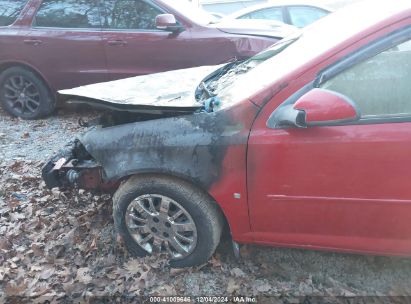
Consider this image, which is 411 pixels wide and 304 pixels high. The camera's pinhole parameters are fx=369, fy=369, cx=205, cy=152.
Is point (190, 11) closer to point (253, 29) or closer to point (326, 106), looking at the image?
point (253, 29)

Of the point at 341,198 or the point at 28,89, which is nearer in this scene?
the point at 341,198

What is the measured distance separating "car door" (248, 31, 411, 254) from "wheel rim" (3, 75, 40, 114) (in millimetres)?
4453

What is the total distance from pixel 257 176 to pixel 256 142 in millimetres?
205

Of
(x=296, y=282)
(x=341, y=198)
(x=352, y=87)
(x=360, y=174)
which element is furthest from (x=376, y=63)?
(x=296, y=282)

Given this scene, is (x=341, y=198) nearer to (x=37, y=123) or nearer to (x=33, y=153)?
(x=33, y=153)

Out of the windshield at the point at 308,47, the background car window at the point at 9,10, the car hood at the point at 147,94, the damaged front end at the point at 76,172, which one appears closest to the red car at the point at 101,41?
the background car window at the point at 9,10

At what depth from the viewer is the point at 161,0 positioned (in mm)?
4945

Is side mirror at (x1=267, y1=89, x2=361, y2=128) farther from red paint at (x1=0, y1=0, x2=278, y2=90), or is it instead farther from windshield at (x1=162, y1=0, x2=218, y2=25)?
windshield at (x1=162, y1=0, x2=218, y2=25)

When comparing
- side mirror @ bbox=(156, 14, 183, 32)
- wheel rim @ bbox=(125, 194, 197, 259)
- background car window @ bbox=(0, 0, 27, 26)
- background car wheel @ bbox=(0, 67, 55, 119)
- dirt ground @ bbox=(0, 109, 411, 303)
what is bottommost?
dirt ground @ bbox=(0, 109, 411, 303)

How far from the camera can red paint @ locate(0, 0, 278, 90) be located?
16.0 ft

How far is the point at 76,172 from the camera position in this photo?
265cm

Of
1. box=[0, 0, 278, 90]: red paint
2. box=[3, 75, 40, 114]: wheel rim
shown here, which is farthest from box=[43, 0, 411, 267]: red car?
box=[3, 75, 40, 114]: wheel rim

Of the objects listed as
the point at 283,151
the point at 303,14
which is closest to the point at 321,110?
the point at 283,151

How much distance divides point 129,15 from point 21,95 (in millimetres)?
2034
